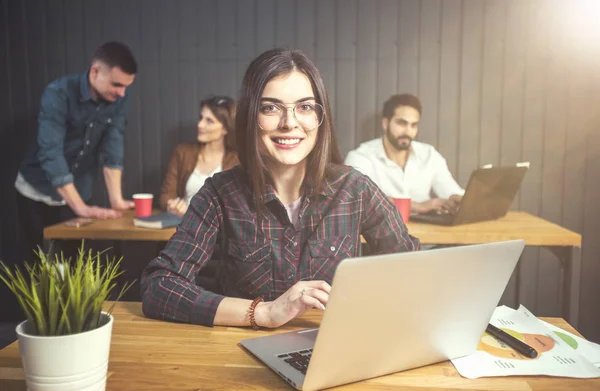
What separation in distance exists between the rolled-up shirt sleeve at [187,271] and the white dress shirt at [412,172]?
6.24 ft

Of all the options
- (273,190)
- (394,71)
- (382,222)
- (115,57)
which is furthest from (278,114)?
(394,71)

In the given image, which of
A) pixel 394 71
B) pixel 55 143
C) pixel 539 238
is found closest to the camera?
pixel 539 238

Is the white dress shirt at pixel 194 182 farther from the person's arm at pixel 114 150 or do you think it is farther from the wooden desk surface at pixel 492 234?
the wooden desk surface at pixel 492 234

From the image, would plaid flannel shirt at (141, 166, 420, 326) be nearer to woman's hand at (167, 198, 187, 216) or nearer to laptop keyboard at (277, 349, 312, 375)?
laptop keyboard at (277, 349, 312, 375)

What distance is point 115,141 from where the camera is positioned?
307 cm

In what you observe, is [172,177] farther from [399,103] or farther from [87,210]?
[399,103]

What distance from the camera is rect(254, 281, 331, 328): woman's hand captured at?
101 cm

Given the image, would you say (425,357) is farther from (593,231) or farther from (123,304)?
(593,231)

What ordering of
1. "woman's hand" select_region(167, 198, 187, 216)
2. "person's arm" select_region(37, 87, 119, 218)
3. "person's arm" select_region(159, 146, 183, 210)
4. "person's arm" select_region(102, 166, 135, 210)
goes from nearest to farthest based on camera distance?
"woman's hand" select_region(167, 198, 187, 216)
"person's arm" select_region(37, 87, 119, 218)
"person's arm" select_region(102, 166, 135, 210)
"person's arm" select_region(159, 146, 183, 210)

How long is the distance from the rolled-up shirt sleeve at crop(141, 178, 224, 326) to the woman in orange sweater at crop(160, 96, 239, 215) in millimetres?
1680

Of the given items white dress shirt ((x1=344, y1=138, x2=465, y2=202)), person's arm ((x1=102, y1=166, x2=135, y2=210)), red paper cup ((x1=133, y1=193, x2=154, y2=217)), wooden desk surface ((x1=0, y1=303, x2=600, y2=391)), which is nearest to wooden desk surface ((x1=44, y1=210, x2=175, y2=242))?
red paper cup ((x1=133, y1=193, x2=154, y2=217))

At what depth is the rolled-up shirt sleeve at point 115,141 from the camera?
306 centimetres

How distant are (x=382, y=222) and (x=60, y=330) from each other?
0.96 metres

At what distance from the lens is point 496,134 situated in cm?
338
